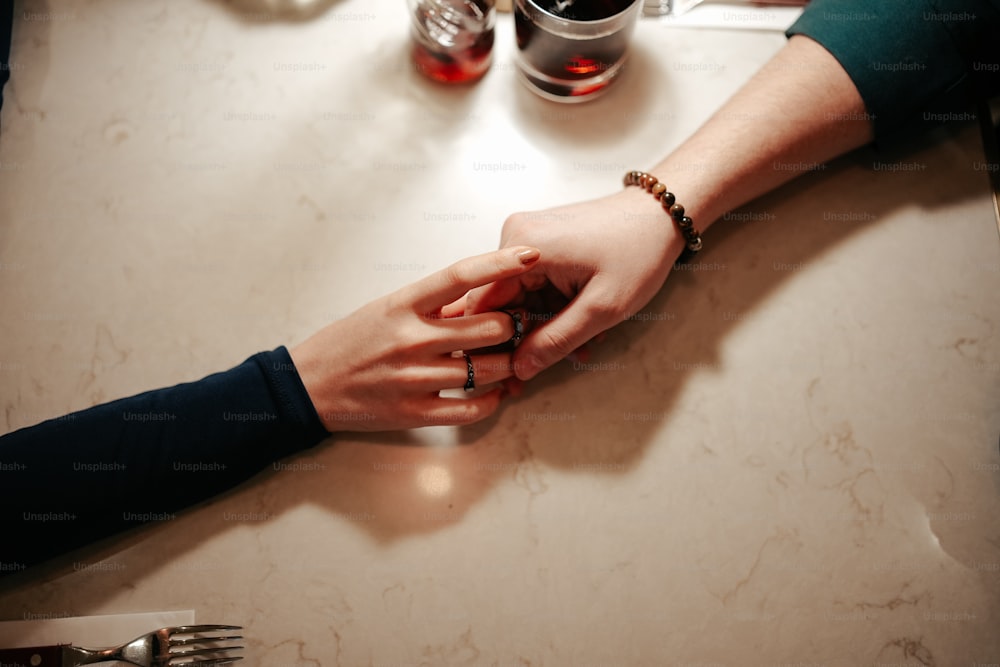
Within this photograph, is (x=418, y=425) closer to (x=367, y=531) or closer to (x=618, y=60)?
(x=367, y=531)

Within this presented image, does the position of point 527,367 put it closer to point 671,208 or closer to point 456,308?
point 456,308

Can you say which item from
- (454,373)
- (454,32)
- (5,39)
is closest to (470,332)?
(454,373)

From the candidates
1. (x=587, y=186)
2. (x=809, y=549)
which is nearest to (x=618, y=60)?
(x=587, y=186)

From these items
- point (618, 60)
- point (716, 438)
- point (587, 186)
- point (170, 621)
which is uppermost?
point (618, 60)

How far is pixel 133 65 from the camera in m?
0.82

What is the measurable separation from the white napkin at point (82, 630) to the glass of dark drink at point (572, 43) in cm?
69

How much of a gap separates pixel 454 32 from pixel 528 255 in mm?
306

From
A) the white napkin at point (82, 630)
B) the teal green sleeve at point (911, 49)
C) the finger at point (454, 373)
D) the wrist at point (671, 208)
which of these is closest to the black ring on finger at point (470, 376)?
the finger at point (454, 373)

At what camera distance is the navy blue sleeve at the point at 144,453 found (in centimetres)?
61

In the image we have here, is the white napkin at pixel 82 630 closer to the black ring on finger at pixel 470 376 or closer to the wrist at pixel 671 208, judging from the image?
the black ring on finger at pixel 470 376

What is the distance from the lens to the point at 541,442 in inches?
27.4

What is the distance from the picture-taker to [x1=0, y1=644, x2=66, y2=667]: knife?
0.58 m

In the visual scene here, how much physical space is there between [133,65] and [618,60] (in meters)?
0.58

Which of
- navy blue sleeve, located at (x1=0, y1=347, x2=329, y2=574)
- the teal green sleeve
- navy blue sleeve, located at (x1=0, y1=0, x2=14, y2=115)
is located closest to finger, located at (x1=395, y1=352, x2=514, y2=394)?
navy blue sleeve, located at (x1=0, y1=347, x2=329, y2=574)
